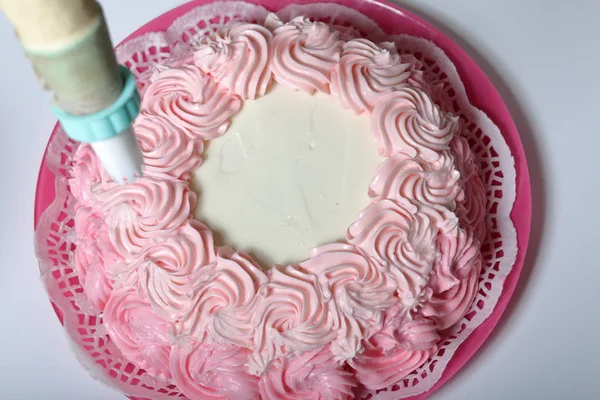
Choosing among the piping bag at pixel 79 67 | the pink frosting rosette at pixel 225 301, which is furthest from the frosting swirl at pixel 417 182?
the piping bag at pixel 79 67

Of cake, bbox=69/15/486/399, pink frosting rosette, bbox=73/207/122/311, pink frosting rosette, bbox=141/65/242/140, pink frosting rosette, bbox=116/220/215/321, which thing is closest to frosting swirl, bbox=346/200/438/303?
cake, bbox=69/15/486/399

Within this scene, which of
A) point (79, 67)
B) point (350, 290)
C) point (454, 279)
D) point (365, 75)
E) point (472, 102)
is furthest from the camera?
point (472, 102)

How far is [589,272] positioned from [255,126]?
1233 millimetres

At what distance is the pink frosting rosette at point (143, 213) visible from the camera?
5.28 feet

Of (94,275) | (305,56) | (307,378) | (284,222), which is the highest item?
(305,56)

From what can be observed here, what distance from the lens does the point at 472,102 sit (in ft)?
6.45

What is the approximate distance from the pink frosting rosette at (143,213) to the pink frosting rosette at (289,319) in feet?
1.09

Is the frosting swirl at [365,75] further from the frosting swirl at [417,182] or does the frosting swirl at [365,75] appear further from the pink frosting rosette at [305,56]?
the frosting swirl at [417,182]

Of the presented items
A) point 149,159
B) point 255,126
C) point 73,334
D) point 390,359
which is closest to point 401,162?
point 255,126

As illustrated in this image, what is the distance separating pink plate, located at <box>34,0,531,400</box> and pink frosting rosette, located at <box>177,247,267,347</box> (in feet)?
1.86

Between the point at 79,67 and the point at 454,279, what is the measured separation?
1260 millimetres

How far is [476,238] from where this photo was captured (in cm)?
172

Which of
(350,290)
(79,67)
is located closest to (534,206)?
(350,290)

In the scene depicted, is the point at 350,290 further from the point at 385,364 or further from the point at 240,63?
the point at 240,63
